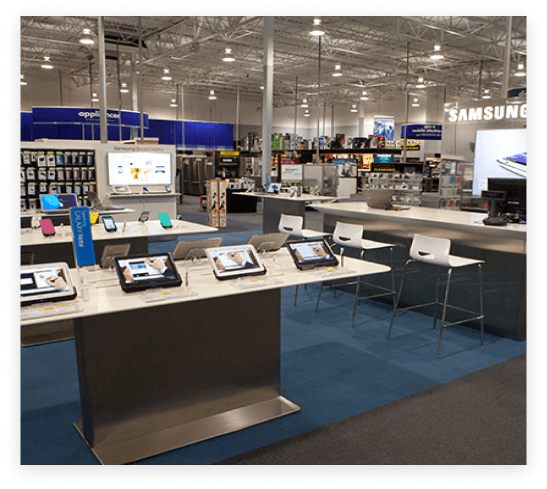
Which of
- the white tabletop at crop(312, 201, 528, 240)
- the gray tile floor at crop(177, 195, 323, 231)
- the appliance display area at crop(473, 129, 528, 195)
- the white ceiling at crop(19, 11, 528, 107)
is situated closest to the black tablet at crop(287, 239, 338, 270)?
the white tabletop at crop(312, 201, 528, 240)

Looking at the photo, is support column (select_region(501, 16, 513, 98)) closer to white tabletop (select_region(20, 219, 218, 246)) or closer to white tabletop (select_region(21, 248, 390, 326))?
white tabletop (select_region(21, 248, 390, 326))

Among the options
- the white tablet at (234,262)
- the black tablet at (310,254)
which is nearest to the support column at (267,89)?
the black tablet at (310,254)

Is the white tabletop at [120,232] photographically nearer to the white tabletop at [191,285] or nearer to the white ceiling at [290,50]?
the white tabletop at [191,285]

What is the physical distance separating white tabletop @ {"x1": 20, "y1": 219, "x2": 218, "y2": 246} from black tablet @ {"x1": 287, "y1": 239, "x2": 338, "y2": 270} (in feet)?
6.23

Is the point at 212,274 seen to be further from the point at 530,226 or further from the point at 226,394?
the point at 530,226

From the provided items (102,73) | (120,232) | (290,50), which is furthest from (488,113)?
(290,50)

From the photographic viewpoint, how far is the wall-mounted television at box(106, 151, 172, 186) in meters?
8.79

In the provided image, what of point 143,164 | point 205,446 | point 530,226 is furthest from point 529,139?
point 143,164

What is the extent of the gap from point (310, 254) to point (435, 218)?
220cm

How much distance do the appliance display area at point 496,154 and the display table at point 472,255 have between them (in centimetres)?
163

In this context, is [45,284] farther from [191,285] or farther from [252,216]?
[252,216]

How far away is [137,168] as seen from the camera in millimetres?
8914

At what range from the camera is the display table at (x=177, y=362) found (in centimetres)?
261

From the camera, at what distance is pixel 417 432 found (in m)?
2.89
